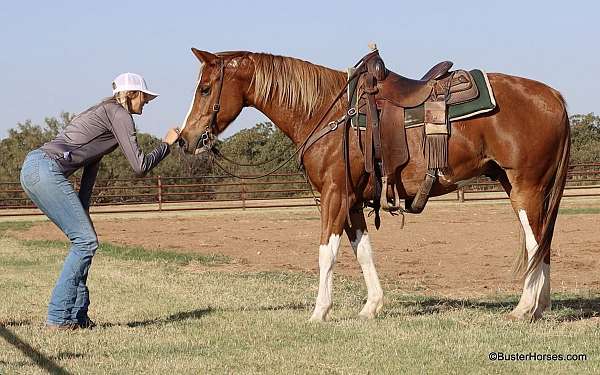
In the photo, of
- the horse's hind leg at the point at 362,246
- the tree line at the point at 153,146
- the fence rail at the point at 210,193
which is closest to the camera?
the horse's hind leg at the point at 362,246

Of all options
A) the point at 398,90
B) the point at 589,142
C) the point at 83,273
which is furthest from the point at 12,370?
the point at 589,142

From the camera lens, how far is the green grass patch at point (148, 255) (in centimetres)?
1371

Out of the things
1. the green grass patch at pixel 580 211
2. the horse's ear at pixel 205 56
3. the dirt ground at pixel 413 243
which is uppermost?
the horse's ear at pixel 205 56

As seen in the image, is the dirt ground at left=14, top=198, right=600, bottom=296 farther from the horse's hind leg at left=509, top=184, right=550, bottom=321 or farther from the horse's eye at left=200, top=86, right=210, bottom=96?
the horse's eye at left=200, top=86, right=210, bottom=96

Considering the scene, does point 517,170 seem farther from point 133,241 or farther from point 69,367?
point 133,241

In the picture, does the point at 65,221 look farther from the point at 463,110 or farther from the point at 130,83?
the point at 463,110

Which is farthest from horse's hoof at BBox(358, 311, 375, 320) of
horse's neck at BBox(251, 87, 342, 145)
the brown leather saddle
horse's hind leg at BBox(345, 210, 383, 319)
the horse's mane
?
the horse's mane

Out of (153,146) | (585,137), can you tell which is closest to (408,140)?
(153,146)

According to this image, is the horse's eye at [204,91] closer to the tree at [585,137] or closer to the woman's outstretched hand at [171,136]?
the woman's outstretched hand at [171,136]

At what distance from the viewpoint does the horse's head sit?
7.34 meters

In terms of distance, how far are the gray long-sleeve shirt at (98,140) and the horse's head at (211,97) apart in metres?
0.56

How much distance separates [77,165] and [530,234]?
3837 millimetres

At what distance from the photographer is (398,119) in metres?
7.11

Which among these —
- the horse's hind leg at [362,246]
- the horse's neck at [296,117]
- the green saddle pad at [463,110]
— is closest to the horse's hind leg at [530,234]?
the green saddle pad at [463,110]
